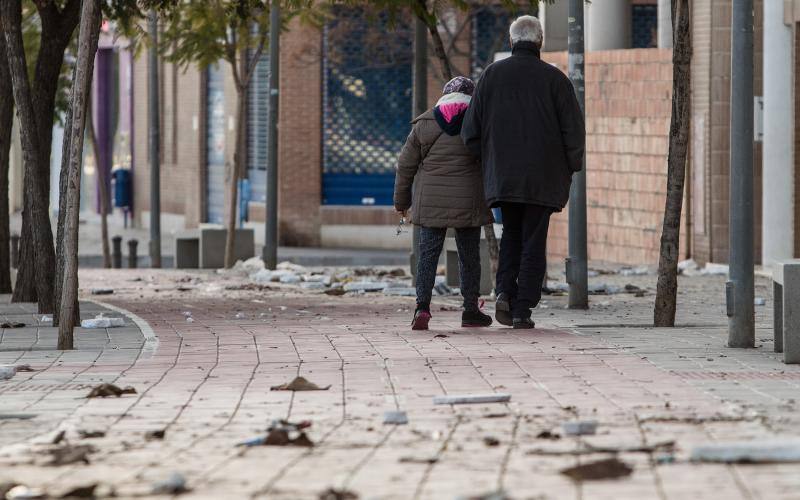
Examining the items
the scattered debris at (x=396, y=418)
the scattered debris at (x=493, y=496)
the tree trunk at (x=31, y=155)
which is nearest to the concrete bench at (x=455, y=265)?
the tree trunk at (x=31, y=155)

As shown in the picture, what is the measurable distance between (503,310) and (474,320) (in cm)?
35

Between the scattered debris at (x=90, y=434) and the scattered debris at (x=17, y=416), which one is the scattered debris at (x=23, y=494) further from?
the scattered debris at (x=17, y=416)

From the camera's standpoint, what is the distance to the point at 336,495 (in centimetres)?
559

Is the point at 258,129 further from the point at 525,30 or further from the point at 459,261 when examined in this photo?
the point at 525,30

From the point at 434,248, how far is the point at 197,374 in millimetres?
2755

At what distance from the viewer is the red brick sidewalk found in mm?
5805

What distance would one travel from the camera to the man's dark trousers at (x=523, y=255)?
36.0 ft

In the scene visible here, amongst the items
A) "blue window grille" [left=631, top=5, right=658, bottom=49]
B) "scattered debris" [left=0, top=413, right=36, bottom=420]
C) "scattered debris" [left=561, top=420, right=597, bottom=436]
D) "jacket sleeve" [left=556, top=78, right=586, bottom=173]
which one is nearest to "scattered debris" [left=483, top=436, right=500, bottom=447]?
"scattered debris" [left=561, top=420, right=597, bottom=436]

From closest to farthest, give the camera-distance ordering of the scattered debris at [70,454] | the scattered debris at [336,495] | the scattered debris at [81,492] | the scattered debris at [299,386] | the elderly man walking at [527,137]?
1. the scattered debris at [336,495]
2. the scattered debris at [81,492]
3. the scattered debris at [70,454]
4. the scattered debris at [299,386]
5. the elderly man walking at [527,137]

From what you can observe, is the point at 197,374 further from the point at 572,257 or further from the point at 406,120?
the point at 406,120

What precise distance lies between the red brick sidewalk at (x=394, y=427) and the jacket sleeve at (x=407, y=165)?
0.87 meters

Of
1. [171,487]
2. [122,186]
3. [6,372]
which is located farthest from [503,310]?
[122,186]

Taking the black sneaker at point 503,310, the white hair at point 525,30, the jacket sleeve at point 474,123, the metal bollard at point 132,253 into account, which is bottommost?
the metal bollard at point 132,253

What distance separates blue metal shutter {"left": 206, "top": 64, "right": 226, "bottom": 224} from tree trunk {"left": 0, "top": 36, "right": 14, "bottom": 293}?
18891 millimetres
